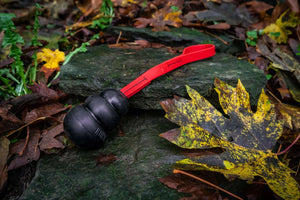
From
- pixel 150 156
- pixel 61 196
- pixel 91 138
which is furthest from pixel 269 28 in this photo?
pixel 61 196

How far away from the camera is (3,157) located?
1.33m

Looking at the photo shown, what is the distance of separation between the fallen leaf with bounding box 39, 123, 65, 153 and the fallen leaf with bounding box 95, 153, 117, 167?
275 millimetres

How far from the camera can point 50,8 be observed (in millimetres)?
3463

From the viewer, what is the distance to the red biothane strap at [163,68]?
4.83 feet

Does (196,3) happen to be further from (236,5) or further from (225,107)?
(225,107)

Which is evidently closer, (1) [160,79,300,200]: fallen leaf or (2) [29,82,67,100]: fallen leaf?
(1) [160,79,300,200]: fallen leaf

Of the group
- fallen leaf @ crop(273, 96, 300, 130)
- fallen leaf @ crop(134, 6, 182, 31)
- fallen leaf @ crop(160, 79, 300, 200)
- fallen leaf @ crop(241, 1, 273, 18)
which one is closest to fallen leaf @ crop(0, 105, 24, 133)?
fallen leaf @ crop(160, 79, 300, 200)

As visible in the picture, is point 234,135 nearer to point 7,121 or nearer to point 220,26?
point 7,121

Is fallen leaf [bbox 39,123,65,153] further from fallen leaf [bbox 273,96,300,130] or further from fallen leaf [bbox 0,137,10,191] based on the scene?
fallen leaf [bbox 273,96,300,130]

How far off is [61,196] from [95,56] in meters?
1.28

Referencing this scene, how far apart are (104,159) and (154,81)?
2.22 ft

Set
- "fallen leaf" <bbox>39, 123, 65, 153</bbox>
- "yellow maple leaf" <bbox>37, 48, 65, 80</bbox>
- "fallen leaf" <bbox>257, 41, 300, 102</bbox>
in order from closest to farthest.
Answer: "fallen leaf" <bbox>39, 123, 65, 153</bbox> < "fallen leaf" <bbox>257, 41, 300, 102</bbox> < "yellow maple leaf" <bbox>37, 48, 65, 80</bbox>

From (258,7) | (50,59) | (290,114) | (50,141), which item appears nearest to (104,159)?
(50,141)

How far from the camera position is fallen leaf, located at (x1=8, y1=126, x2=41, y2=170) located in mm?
1354
